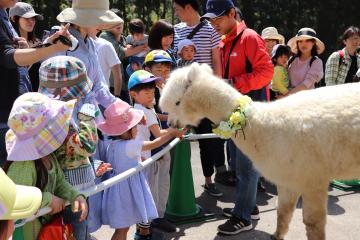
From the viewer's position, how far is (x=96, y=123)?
3.24m

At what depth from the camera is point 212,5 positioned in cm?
411

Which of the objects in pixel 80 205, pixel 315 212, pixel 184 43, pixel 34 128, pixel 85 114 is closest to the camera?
Answer: pixel 34 128

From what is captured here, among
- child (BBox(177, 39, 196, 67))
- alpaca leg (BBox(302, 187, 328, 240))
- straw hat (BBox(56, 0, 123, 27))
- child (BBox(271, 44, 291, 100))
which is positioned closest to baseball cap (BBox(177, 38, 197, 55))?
child (BBox(177, 39, 196, 67))

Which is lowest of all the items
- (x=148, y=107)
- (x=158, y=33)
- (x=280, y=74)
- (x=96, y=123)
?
(x=280, y=74)

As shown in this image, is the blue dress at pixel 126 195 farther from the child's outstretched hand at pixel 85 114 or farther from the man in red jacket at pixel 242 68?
the man in red jacket at pixel 242 68

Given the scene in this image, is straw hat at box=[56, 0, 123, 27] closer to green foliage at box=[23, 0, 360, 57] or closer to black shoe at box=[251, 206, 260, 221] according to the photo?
black shoe at box=[251, 206, 260, 221]

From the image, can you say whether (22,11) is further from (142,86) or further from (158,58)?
(142,86)

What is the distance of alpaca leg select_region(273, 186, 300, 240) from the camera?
3.75m

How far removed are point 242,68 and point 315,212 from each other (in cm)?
152

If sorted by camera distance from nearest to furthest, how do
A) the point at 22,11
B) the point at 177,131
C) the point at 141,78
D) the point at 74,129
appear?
the point at 74,129, the point at 177,131, the point at 141,78, the point at 22,11

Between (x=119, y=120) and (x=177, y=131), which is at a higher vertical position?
(x=119, y=120)

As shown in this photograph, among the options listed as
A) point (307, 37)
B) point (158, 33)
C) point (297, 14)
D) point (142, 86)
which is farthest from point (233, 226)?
point (297, 14)

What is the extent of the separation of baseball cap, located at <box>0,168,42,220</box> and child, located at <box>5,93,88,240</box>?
0.40 m

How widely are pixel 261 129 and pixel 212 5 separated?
1.41 metres
